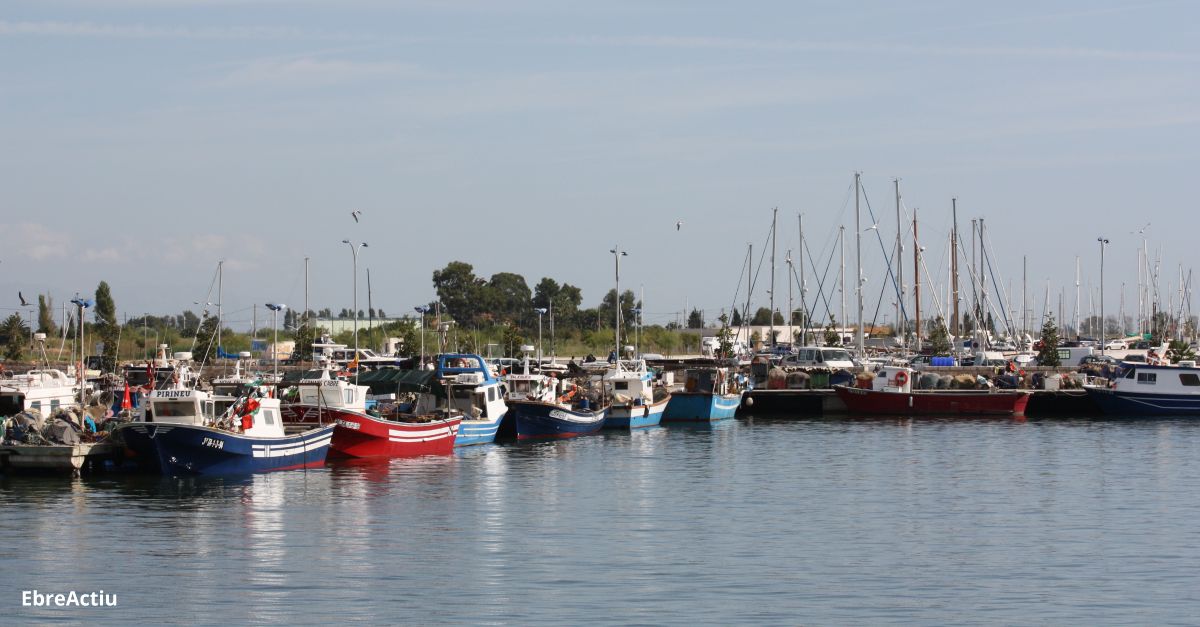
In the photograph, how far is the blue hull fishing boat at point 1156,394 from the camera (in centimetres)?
8575

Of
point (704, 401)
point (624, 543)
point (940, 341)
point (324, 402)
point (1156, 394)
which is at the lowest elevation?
point (624, 543)

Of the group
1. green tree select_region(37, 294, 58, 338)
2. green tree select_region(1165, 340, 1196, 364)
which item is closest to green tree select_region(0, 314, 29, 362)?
green tree select_region(37, 294, 58, 338)

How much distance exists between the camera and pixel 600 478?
51.5 meters

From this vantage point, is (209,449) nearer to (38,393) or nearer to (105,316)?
(38,393)

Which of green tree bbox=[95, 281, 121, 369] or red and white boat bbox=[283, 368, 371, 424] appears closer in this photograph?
red and white boat bbox=[283, 368, 371, 424]

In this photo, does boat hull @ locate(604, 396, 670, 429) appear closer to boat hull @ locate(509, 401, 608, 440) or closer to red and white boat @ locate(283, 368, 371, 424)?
boat hull @ locate(509, 401, 608, 440)

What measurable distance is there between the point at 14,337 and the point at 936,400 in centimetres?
8158

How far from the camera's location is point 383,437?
55.9 metres

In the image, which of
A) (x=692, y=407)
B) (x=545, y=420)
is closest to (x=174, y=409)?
(x=545, y=420)

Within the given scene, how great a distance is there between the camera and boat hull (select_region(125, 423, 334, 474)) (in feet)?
152

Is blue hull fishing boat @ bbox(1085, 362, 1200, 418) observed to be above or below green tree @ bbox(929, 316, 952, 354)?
below

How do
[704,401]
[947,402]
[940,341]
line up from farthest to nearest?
Result: [940,341]
[947,402]
[704,401]

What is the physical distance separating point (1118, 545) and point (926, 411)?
2090 inches

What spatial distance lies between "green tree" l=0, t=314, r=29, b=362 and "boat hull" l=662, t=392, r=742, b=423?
64.8 m
